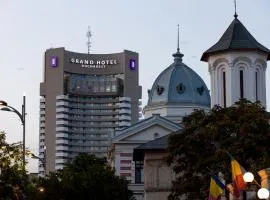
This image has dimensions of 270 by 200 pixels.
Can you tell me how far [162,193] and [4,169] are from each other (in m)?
33.0

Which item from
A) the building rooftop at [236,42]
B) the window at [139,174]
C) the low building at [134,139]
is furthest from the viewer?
the window at [139,174]

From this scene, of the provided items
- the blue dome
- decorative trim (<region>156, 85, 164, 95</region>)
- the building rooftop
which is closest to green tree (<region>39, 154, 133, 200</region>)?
the building rooftop

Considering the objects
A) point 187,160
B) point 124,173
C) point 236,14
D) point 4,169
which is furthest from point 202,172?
point 124,173

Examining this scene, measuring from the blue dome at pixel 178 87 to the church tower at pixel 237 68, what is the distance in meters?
38.7

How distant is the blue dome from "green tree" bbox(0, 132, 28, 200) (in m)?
67.8

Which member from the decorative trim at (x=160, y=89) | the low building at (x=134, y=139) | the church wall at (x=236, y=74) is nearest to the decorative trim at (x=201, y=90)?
the decorative trim at (x=160, y=89)

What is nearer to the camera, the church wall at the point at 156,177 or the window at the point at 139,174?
the church wall at the point at 156,177

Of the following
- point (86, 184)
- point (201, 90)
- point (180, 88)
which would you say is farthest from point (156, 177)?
point (201, 90)

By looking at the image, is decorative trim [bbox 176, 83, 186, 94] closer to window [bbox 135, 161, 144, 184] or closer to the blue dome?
the blue dome

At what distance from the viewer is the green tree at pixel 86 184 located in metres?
69.3

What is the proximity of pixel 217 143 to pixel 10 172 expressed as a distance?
41.3 feet

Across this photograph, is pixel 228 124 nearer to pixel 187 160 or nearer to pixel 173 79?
pixel 187 160

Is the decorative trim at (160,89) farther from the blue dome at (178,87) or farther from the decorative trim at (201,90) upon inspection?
the decorative trim at (201,90)

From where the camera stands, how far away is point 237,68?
233 ft
